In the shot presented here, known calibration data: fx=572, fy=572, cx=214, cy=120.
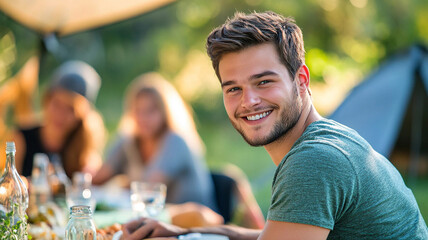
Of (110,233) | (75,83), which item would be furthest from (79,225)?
(75,83)

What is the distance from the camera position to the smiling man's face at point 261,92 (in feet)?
4.65

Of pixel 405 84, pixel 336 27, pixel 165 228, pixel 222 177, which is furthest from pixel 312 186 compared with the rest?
pixel 336 27

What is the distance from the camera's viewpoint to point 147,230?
145 centimetres

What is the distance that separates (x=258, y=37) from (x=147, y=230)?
56 cm

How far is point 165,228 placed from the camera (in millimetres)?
1461

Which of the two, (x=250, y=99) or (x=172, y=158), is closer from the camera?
(x=250, y=99)

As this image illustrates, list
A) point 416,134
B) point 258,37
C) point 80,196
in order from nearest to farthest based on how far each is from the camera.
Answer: point 258,37, point 80,196, point 416,134

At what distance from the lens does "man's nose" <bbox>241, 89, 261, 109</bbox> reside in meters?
1.42

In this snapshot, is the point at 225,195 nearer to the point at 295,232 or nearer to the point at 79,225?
the point at 79,225

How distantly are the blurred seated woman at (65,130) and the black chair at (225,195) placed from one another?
A: 2.96 feet

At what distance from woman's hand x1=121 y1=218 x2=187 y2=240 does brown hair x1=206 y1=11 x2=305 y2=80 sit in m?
0.45

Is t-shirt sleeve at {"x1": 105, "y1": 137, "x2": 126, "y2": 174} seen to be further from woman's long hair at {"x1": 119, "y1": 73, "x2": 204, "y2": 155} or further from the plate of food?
the plate of food

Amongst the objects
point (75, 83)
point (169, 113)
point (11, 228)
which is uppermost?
point (75, 83)

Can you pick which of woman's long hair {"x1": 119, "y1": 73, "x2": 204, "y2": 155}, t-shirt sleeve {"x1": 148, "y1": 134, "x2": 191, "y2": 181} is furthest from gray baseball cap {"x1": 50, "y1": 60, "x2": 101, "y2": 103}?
t-shirt sleeve {"x1": 148, "y1": 134, "x2": 191, "y2": 181}
